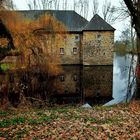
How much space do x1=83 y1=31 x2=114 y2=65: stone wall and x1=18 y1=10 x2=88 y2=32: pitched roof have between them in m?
2.02

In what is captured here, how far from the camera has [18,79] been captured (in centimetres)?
2364

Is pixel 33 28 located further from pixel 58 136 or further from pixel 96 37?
pixel 58 136

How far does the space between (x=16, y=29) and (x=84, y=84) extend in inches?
294

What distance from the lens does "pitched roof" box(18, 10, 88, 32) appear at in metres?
41.3

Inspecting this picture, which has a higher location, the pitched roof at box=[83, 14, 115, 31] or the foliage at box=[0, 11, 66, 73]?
the pitched roof at box=[83, 14, 115, 31]

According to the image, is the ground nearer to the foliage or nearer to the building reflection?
the building reflection

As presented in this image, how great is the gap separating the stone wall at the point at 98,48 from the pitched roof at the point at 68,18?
202 cm

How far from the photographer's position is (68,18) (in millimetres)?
41844

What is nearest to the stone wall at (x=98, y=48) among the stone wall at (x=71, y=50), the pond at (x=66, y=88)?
the stone wall at (x=71, y=50)

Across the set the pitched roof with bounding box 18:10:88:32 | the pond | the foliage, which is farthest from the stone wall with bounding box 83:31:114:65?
the foliage

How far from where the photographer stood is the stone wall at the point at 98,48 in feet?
131

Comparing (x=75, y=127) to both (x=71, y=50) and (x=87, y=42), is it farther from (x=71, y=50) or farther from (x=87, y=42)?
(x=71, y=50)

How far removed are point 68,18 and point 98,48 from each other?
246 inches

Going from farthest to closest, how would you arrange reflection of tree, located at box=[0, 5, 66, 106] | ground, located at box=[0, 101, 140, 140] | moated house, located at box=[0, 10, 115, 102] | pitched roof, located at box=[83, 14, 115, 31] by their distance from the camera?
pitched roof, located at box=[83, 14, 115, 31]
moated house, located at box=[0, 10, 115, 102]
reflection of tree, located at box=[0, 5, 66, 106]
ground, located at box=[0, 101, 140, 140]
